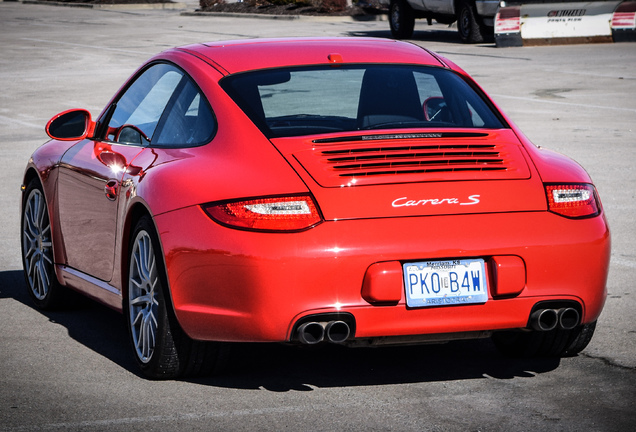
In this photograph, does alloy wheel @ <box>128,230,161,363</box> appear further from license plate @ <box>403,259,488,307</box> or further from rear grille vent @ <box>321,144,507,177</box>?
license plate @ <box>403,259,488,307</box>

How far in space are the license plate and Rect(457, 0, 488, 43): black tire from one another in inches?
934

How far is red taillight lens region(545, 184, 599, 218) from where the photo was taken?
466 cm

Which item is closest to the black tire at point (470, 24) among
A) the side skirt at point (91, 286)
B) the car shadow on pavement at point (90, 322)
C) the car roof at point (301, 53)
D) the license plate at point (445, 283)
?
the car shadow on pavement at point (90, 322)

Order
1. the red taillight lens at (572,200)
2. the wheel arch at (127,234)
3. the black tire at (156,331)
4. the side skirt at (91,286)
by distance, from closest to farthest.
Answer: the red taillight lens at (572,200), the black tire at (156,331), the wheel arch at (127,234), the side skirt at (91,286)

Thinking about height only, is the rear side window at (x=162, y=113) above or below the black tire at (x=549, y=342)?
above

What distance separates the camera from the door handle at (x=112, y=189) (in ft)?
17.5

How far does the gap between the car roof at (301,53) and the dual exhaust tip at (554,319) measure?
151 cm

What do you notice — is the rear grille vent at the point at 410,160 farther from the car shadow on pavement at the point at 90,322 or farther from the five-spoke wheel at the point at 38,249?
the five-spoke wheel at the point at 38,249

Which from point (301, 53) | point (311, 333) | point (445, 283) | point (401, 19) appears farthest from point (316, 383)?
point (401, 19)

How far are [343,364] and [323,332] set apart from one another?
0.90 meters

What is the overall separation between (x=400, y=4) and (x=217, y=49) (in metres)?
25.3

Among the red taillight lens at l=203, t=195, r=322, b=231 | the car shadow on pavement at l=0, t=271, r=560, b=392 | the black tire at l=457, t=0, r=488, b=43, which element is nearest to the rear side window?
the red taillight lens at l=203, t=195, r=322, b=231

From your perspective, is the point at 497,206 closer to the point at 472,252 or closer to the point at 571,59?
the point at 472,252

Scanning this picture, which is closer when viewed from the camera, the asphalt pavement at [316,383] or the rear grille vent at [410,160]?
the asphalt pavement at [316,383]
